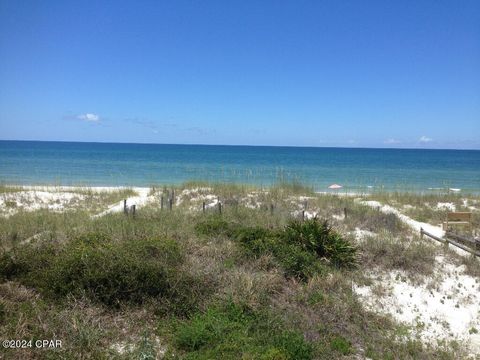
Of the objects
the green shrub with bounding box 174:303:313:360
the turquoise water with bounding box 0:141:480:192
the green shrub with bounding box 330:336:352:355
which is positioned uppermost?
the turquoise water with bounding box 0:141:480:192

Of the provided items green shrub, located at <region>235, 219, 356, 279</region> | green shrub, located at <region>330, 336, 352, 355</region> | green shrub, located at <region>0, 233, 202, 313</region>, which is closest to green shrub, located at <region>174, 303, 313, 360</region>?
green shrub, located at <region>330, 336, 352, 355</region>

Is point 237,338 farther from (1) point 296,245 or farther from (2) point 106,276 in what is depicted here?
(1) point 296,245

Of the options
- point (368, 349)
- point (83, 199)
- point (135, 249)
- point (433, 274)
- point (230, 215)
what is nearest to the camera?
point (368, 349)

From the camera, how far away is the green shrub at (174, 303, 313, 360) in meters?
4.27

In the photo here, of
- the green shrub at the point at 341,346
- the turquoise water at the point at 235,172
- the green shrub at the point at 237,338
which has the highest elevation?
Result: the turquoise water at the point at 235,172

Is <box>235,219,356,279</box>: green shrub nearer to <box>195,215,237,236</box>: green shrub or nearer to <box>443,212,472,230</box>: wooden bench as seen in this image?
<box>195,215,237,236</box>: green shrub

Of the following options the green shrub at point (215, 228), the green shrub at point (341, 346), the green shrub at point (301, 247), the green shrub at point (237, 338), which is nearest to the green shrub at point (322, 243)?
the green shrub at point (301, 247)

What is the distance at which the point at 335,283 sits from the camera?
261 inches

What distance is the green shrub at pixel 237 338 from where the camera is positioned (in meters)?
4.27

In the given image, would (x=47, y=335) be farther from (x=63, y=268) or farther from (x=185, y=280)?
(x=185, y=280)

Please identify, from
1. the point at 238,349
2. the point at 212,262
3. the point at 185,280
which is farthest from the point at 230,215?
the point at 238,349

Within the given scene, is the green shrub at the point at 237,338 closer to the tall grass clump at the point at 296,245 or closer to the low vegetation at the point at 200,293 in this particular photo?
the low vegetation at the point at 200,293

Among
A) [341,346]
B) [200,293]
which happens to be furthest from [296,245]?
[341,346]

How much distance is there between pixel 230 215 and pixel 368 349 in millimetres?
6324
